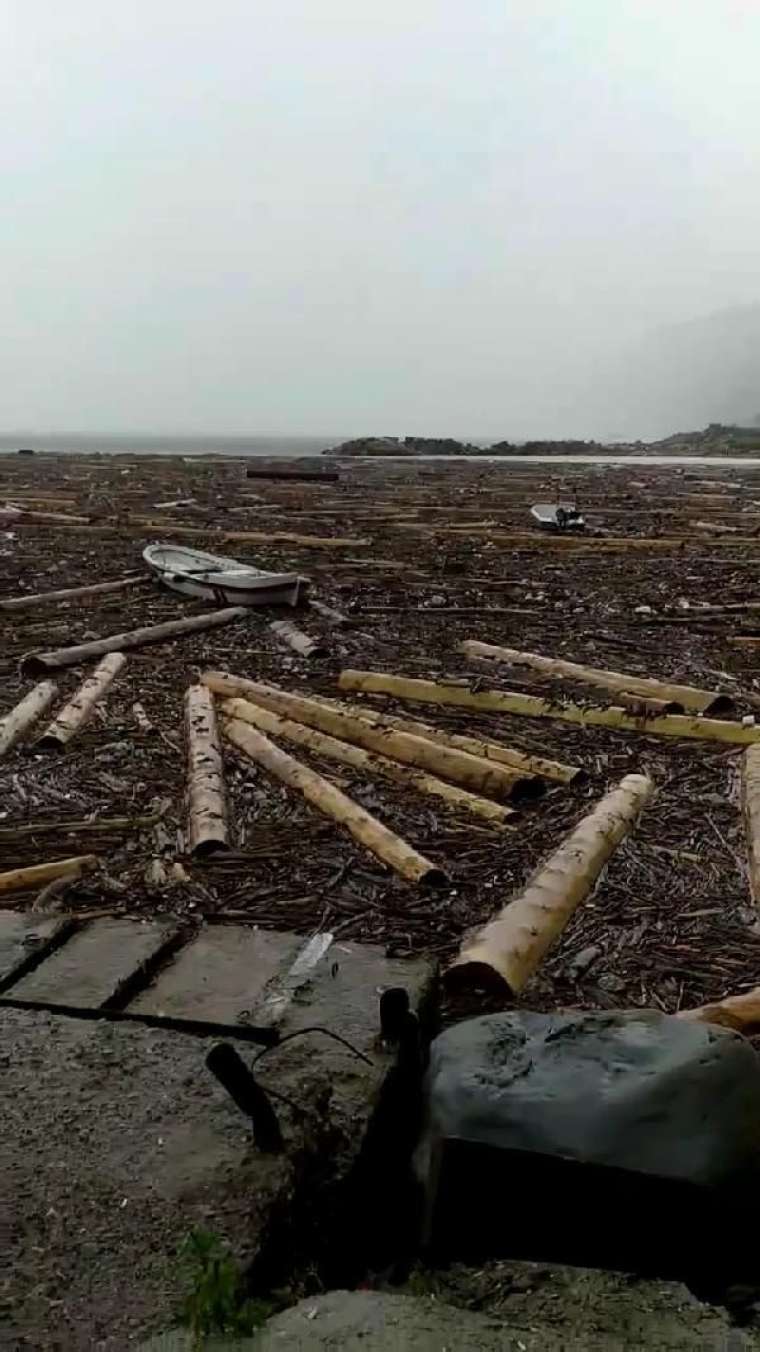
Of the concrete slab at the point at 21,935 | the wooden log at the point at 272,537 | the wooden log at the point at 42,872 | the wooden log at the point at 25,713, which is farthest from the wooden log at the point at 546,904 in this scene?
the wooden log at the point at 272,537

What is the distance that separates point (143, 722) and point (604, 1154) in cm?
580

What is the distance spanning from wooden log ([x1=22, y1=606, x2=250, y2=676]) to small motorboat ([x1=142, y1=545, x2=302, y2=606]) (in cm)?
20

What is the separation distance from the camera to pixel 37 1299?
2.35 meters

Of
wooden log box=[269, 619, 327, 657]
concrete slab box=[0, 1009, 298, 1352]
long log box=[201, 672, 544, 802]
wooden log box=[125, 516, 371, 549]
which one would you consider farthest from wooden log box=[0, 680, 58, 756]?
wooden log box=[125, 516, 371, 549]

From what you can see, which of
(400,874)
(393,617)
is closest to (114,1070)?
(400,874)

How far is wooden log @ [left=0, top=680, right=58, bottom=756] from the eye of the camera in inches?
290

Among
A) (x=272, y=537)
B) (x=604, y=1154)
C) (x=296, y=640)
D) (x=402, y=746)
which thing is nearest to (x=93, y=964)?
(x=604, y=1154)

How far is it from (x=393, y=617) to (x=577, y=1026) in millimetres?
9427

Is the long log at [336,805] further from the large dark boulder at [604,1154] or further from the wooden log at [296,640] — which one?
the wooden log at [296,640]

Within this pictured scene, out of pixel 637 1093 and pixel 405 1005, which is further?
pixel 405 1005

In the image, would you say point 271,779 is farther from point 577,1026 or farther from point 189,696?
point 577,1026

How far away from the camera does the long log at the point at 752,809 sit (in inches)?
208

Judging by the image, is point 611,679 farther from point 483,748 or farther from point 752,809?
point 752,809

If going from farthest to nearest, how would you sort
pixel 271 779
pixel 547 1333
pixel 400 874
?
pixel 271 779, pixel 400 874, pixel 547 1333
